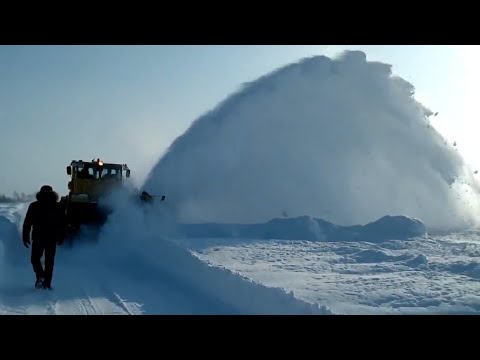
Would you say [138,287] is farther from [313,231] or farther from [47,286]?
[313,231]

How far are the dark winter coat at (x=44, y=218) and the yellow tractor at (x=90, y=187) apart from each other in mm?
6946

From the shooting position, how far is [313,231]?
17.2 meters

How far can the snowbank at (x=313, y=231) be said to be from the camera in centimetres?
1664

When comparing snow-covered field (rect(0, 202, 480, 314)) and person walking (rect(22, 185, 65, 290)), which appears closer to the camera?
snow-covered field (rect(0, 202, 480, 314))

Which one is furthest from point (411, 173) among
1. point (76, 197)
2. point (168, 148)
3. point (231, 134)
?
point (76, 197)

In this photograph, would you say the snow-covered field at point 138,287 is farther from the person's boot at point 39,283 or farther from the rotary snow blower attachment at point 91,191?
the rotary snow blower attachment at point 91,191

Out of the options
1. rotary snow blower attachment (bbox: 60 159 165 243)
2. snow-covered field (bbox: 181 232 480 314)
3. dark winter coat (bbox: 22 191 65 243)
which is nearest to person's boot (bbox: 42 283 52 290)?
dark winter coat (bbox: 22 191 65 243)

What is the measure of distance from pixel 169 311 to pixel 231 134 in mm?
19659

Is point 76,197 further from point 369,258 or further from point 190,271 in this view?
point 369,258

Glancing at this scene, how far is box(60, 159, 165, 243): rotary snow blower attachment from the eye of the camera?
13844mm

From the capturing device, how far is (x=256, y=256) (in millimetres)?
11977

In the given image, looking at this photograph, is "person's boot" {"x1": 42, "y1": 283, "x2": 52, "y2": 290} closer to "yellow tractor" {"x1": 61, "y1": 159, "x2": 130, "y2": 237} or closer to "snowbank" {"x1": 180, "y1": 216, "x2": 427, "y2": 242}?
"yellow tractor" {"x1": 61, "y1": 159, "x2": 130, "y2": 237}

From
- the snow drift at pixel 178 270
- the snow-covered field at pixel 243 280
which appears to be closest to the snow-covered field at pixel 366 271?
the snow-covered field at pixel 243 280
